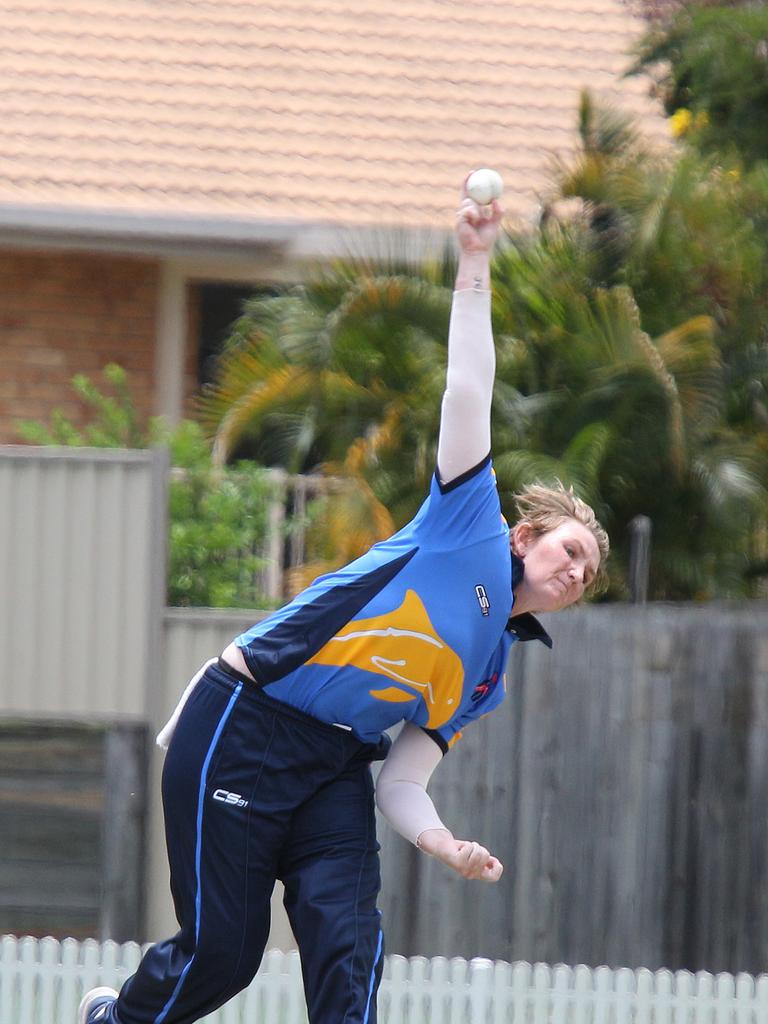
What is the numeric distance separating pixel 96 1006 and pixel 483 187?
2.34 meters

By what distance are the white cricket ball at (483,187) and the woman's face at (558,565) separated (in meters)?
0.77

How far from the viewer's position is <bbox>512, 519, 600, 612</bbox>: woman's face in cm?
381

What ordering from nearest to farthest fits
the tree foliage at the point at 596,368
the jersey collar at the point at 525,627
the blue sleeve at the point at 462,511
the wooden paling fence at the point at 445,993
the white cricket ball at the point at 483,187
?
the white cricket ball at the point at 483,187
the blue sleeve at the point at 462,511
the jersey collar at the point at 525,627
the wooden paling fence at the point at 445,993
the tree foliage at the point at 596,368

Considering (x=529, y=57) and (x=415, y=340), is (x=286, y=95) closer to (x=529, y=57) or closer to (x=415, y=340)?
(x=529, y=57)

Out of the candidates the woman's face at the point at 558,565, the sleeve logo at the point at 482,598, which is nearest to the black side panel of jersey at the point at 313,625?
the sleeve logo at the point at 482,598

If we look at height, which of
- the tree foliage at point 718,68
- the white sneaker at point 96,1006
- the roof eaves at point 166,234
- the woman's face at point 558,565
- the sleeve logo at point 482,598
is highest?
the tree foliage at point 718,68

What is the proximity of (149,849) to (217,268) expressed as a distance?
14.7ft

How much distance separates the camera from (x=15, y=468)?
6.51 m

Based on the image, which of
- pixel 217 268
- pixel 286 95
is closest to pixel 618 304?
pixel 217 268

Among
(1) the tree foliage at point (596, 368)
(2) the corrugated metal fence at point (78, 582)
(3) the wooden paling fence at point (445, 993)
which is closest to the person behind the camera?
(3) the wooden paling fence at point (445, 993)

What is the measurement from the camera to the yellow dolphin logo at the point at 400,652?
12.3 ft

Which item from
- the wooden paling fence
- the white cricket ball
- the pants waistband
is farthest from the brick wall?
the white cricket ball

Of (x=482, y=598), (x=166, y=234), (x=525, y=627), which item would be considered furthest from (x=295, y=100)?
(x=482, y=598)

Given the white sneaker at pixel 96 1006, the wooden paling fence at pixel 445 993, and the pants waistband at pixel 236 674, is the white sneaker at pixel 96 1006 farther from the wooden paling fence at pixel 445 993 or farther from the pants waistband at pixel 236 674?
the wooden paling fence at pixel 445 993
